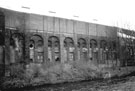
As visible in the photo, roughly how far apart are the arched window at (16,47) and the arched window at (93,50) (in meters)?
12.1

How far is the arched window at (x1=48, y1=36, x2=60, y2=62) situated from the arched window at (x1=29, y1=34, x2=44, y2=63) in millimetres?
1216

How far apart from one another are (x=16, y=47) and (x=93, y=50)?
44.3ft

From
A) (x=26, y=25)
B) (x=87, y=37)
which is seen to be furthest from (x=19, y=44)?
(x=87, y=37)

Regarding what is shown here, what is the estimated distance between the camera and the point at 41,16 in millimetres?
22469

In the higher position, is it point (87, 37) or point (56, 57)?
point (87, 37)

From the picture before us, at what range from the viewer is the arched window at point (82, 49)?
2651cm

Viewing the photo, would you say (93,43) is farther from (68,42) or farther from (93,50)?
(68,42)

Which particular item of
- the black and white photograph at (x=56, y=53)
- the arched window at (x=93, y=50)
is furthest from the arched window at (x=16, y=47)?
the arched window at (x=93, y=50)

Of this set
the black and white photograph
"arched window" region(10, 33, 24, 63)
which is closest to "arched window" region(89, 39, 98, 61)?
the black and white photograph

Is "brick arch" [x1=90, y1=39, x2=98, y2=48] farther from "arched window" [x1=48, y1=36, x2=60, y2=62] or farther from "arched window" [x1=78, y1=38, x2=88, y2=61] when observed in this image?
"arched window" [x1=48, y1=36, x2=60, y2=62]

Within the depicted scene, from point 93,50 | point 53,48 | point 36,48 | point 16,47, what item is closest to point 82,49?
point 93,50

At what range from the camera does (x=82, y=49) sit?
88.1 ft

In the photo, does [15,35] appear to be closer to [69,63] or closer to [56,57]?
[56,57]

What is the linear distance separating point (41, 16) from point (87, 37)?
8689 mm
